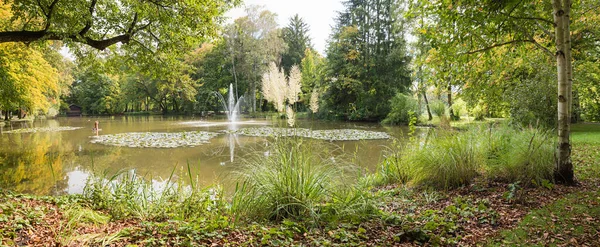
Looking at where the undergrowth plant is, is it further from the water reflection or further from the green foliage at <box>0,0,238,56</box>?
the green foliage at <box>0,0,238,56</box>

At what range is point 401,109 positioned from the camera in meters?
21.0

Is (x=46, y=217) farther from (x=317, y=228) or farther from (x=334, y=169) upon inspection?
(x=334, y=169)

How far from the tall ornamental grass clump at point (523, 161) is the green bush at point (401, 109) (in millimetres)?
16448

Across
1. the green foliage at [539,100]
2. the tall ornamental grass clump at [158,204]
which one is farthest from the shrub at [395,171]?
the green foliage at [539,100]

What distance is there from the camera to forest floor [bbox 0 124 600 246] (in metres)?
2.47

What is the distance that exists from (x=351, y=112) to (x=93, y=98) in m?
41.6

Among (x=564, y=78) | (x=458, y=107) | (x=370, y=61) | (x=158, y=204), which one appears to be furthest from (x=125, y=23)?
(x=458, y=107)

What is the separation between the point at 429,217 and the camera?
3266 millimetres

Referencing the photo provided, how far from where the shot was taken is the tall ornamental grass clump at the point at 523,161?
4.00 m

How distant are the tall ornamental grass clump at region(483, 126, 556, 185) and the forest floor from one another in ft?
0.79

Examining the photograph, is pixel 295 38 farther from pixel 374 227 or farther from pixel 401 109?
pixel 374 227

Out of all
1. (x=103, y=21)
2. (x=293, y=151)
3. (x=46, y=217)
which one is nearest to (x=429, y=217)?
(x=293, y=151)

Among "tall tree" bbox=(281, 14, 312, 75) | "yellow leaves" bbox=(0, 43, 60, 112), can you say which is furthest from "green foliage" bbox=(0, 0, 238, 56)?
"tall tree" bbox=(281, 14, 312, 75)

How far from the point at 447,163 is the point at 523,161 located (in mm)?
956
